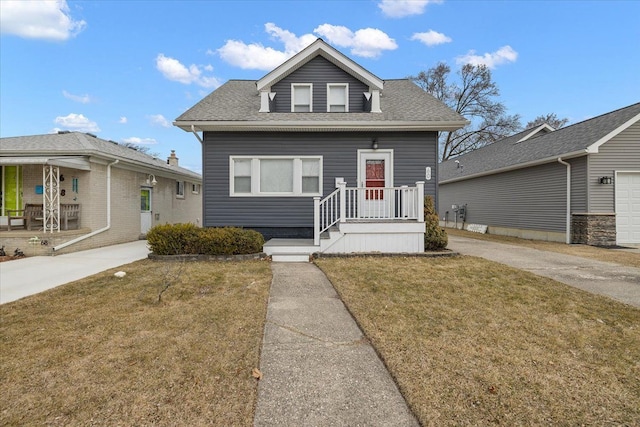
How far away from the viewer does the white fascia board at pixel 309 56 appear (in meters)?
9.68

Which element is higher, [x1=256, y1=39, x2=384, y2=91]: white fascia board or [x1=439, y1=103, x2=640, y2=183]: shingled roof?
[x1=256, y1=39, x2=384, y2=91]: white fascia board

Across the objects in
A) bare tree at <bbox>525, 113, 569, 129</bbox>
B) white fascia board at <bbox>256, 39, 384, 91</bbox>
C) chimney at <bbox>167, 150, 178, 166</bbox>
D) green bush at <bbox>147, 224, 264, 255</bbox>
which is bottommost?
green bush at <bbox>147, 224, 264, 255</bbox>

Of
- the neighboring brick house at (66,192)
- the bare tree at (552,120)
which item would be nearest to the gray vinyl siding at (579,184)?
the neighboring brick house at (66,192)

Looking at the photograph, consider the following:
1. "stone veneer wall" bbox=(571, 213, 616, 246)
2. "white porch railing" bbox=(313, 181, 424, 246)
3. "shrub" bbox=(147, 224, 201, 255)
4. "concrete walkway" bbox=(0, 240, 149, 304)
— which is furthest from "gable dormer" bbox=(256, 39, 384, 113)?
"stone veneer wall" bbox=(571, 213, 616, 246)

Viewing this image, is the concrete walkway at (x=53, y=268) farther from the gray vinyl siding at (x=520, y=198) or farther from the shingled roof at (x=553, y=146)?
the shingled roof at (x=553, y=146)

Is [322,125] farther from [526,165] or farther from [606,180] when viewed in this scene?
[606,180]

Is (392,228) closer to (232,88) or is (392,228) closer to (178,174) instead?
(232,88)

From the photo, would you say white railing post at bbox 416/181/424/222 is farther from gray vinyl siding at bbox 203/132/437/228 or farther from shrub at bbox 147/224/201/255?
shrub at bbox 147/224/201/255

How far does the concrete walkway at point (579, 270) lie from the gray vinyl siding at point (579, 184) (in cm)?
312

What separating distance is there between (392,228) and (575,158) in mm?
8347

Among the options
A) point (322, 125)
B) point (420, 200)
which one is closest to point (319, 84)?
point (322, 125)

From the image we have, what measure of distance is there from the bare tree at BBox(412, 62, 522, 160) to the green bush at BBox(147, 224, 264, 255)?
91.8 feet

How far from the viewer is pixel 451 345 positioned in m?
3.05

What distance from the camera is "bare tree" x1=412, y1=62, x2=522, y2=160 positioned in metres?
29.5
